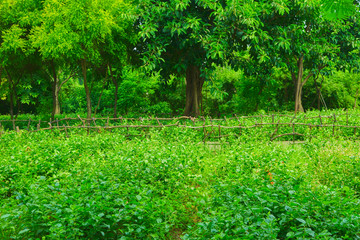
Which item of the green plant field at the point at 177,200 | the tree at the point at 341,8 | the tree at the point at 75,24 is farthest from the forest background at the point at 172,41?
the tree at the point at 341,8

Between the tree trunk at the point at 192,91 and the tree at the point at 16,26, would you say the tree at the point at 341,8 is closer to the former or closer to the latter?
the tree trunk at the point at 192,91

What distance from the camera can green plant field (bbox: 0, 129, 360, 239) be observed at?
12.9ft

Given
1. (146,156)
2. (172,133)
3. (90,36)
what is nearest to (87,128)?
(172,133)

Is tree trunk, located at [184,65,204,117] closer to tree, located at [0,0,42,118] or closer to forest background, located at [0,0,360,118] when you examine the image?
forest background, located at [0,0,360,118]

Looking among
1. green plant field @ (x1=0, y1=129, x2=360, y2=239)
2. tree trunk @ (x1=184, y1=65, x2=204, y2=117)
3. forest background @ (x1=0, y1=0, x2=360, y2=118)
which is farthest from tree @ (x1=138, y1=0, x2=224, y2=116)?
green plant field @ (x1=0, y1=129, x2=360, y2=239)

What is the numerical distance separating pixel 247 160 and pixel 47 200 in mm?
3597

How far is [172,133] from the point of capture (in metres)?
11.1

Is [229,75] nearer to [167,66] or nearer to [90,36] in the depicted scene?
[167,66]

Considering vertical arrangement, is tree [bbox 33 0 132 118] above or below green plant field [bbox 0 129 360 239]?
above

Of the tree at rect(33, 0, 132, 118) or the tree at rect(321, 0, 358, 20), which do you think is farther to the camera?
the tree at rect(33, 0, 132, 118)

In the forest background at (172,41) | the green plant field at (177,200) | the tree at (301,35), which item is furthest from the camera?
the tree at (301,35)

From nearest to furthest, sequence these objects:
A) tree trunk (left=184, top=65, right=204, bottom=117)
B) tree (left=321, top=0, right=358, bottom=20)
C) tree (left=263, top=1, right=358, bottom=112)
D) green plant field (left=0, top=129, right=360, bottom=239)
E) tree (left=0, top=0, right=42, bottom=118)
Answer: tree (left=321, top=0, right=358, bottom=20) < green plant field (left=0, top=129, right=360, bottom=239) < tree (left=263, top=1, right=358, bottom=112) < tree (left=0, top=0, right=42, bottom=118) < tree trunk (left=184, top=65, right=204, bottom=117)

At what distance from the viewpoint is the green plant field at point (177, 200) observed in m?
3.92

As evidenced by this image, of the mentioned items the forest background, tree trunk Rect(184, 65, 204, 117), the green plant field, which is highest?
the forest background
